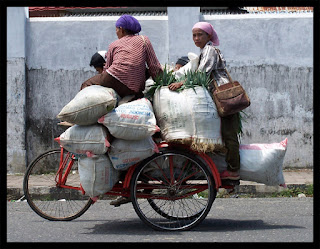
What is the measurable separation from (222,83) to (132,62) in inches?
36.8

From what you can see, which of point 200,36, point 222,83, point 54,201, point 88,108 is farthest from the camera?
point 54,201

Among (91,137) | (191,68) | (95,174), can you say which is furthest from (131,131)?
(191,68)

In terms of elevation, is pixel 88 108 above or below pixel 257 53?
below

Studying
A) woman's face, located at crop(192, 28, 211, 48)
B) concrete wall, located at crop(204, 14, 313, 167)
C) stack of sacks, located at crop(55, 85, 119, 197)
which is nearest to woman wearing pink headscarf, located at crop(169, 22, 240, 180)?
woman's face, located at crop(192, 28, 211, 48)

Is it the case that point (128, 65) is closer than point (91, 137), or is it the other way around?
point (91, 137)

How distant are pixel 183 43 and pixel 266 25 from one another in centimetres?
159

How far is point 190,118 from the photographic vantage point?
5500 mm

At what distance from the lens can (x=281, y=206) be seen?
288 inches

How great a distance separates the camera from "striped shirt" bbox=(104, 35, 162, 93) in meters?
5.53

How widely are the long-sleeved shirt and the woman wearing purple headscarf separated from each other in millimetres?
444

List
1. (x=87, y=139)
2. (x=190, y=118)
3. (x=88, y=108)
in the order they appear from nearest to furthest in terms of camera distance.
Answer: (x=88, y=108), (x=87, y=139), (x=190, y=118)

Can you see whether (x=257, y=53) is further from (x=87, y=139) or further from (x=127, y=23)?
(x=87, y=139)

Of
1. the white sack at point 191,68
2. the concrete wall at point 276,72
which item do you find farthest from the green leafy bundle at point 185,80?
the concrete wall at point 276,72
